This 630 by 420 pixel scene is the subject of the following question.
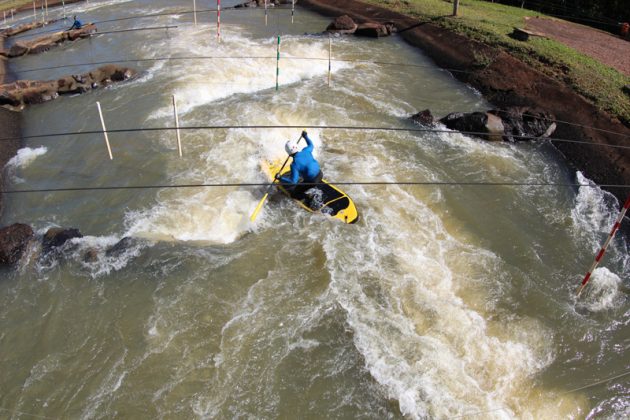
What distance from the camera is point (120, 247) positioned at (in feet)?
27.8

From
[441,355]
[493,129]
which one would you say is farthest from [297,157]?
[493,129]

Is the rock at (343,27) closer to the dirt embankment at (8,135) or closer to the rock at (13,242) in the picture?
the dirt embankment at (8,135)

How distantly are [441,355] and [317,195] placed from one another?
4285mm

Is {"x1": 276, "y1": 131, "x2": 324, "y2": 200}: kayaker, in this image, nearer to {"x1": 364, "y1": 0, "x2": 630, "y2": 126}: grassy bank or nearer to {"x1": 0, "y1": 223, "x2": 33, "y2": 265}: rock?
{"x1": 0, "y1": 223, "x2": 33, "y2": 265}: rock

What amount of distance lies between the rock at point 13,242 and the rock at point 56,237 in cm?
34

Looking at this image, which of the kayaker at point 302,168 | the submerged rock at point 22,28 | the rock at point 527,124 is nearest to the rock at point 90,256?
the kayaker at point 302,168

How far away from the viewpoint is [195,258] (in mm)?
8398

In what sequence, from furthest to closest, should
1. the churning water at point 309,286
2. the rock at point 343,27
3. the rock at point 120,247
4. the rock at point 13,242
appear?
1. the rock at point 343,27
2. the rock at point 120,247
3. the rock at point 13,242
4. the churning water at point 309,286

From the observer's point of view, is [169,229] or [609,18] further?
[609,18]

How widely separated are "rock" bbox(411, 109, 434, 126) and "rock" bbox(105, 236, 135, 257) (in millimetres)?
9239

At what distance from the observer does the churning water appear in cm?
618

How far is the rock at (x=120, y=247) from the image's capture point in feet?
27.5

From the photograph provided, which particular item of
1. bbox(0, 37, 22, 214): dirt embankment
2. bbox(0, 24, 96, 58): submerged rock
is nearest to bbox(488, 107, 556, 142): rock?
bbox(0, 37, 22, 214): dirt embankment

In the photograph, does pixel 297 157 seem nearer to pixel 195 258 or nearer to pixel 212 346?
pixel 195 258
